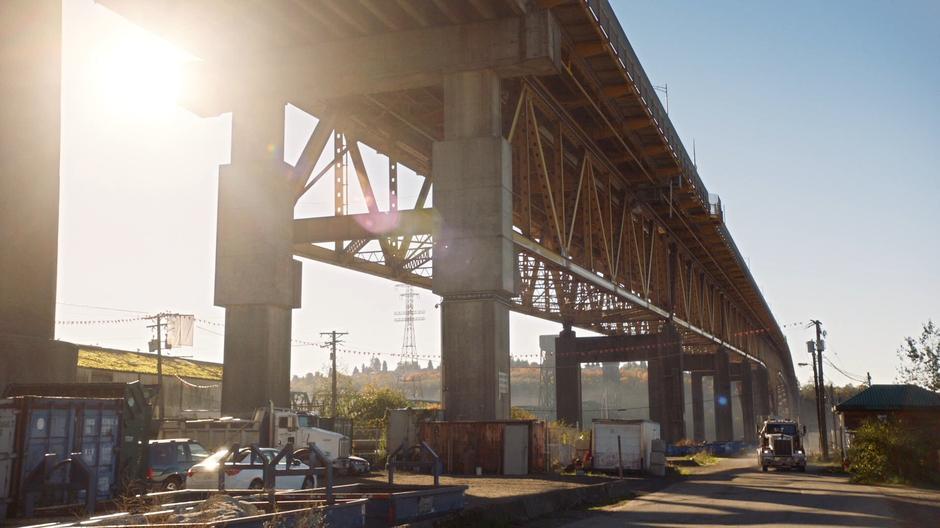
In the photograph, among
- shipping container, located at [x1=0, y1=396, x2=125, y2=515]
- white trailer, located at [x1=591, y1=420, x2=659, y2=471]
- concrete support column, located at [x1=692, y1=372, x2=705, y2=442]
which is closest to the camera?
shipping container, located at [x1=0, y1=396, x2=125, y2=515]

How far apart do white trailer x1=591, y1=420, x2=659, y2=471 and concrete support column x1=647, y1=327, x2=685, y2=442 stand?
25366mm

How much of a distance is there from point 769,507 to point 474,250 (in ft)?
36.7

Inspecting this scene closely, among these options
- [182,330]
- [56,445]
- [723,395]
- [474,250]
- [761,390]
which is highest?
[182,330]

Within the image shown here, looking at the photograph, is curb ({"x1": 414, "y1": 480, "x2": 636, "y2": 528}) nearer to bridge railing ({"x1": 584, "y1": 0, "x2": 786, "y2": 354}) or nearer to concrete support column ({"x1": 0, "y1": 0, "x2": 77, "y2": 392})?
concrete support column ({"x1": 0, "y1": 0, "x2": 77, "y2": 392})

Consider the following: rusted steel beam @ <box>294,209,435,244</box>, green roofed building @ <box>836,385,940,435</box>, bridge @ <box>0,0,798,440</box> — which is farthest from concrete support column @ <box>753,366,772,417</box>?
rusted steel beam @ <box>294,209,435,244</box>

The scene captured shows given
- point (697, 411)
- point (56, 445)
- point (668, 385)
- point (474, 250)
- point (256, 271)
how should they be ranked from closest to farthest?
point (56, 445) < point (474, 250) < point (256, 271) < point (668, 385) < point (697, 411)

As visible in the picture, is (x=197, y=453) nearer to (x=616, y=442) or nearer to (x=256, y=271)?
(x=256, y=271)

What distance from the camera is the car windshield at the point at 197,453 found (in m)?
26.0

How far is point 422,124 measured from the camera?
4019 cm

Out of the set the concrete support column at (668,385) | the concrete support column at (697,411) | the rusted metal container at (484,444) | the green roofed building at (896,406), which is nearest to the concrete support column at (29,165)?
the rusted metal container at (484,444)

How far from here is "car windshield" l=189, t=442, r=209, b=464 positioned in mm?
26016

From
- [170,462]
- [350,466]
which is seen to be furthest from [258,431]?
[170,462]

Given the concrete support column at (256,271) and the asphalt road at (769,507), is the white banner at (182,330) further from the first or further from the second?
the asphalt road at (769,507)

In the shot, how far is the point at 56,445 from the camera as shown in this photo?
18203 mm
